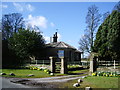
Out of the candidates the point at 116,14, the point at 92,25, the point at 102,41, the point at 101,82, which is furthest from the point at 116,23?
the point at 101,82

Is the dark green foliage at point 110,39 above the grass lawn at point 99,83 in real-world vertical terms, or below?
above

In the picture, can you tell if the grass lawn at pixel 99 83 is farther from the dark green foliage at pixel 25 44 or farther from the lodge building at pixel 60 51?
the lodge building at pixel 60 51

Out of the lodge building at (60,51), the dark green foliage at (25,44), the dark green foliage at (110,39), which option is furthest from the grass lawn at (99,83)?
the lodge building at (60,51)

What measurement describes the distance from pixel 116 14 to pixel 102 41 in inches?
226

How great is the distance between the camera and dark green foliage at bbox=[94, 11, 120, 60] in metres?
31.5

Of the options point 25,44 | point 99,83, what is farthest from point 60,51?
point 99,83

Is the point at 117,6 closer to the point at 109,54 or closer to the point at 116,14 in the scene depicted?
the point at 116,14

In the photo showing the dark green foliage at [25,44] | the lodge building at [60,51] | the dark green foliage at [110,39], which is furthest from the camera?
the lodge building at [60,51]

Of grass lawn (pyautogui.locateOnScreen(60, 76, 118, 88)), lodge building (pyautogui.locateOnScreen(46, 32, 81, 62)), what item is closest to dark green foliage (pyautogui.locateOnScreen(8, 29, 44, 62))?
lodge building (pyautogui.locateOnScreen(46, 32, 81, 62))

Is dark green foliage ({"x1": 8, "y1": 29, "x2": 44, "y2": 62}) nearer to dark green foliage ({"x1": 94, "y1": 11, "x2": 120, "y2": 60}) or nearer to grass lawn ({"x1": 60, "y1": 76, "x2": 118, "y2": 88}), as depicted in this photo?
dark green foliage ({"x1": 94, "y1": 11, "x2": 120, "y2": 60})

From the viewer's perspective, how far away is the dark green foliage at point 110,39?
3150 cm

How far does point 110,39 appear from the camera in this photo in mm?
31766

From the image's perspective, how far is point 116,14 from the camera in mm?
33094

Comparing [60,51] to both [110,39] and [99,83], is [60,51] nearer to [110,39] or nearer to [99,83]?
[110,39]
